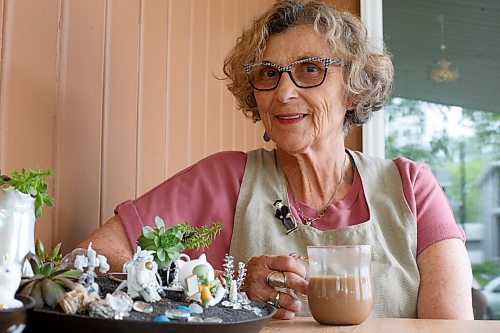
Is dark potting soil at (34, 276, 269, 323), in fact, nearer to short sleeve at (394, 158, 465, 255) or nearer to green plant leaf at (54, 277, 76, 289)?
green plant leaf at (54, 277, 76, 289)

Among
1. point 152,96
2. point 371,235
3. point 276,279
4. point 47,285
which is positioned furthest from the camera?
point 152,96

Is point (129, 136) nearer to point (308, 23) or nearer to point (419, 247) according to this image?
point (308, 23)

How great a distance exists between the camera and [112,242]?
51.6 inches

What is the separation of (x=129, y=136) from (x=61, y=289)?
89 centimetres

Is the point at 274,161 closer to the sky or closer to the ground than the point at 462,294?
closer to the sky

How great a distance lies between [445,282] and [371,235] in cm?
18

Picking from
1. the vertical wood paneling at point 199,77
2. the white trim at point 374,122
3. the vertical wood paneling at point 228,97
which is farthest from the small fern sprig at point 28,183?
the white trim at point 374,122

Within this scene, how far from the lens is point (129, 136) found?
1567 mm

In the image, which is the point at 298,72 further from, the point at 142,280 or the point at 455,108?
the point at 455,108

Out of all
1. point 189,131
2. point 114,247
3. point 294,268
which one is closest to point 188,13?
point 189,131

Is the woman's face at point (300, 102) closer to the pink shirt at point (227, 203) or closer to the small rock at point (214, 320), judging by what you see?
the pink shirt at point (227, 203)

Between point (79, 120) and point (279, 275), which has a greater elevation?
point (79, 120)

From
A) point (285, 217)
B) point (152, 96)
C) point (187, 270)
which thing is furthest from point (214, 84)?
point (187, 270)

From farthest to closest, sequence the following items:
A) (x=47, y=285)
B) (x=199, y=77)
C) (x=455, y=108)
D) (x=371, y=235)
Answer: (x=455, y=108) < (x=199, y=77) < (x=371, y=235) < (x=47, y=285)
